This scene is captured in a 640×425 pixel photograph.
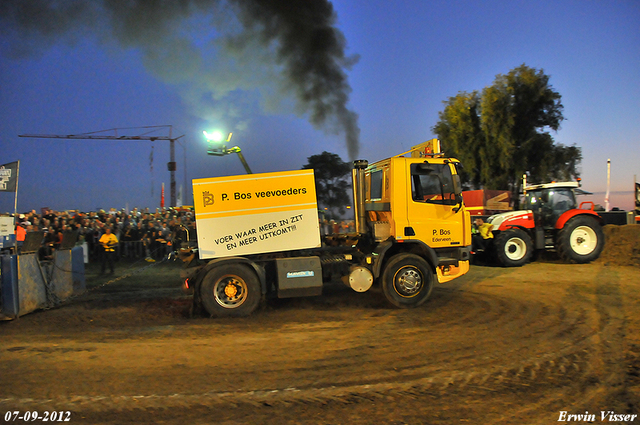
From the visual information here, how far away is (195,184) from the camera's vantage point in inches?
265

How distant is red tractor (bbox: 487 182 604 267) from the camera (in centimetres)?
1235

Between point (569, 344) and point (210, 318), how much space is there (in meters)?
5.54

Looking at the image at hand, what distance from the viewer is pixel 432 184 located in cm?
743

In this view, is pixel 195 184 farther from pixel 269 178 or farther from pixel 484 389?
pixel 484 389

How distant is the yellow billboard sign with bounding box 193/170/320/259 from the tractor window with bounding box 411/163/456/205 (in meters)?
1.95

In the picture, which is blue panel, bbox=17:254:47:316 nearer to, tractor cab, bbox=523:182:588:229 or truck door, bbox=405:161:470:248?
truck door, bbox=405:161:470:248

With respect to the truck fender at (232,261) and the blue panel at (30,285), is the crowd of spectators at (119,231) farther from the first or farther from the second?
the truck fender at (232,261)

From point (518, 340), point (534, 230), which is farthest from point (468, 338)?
point (534, 230)

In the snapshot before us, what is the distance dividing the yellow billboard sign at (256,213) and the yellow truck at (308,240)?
0.02 m

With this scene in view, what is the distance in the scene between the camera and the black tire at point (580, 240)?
12.3m

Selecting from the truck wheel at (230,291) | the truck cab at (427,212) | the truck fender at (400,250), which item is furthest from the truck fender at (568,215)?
the truck wheel at (230,291)

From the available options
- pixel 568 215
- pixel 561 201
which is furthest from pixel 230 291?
pixel 561 201

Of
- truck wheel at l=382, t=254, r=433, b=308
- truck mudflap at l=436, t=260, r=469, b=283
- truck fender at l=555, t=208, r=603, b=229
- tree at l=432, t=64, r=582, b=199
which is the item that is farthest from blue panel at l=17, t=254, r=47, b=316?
tree at l=432, t=64, r=582, b=199

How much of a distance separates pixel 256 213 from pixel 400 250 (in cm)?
284
